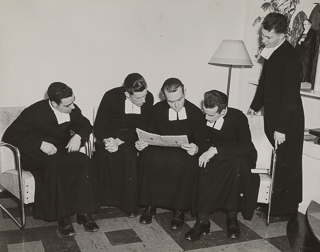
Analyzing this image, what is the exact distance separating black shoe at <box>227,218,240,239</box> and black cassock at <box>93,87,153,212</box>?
86 centimetres

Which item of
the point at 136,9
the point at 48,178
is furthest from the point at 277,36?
the point at 48,178

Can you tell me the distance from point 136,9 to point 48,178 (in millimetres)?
2259

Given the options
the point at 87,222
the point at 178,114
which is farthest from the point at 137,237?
the point at 178,114

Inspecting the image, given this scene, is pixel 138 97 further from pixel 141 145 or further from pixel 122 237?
pixel 122 237

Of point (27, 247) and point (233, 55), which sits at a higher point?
point (233, 55)

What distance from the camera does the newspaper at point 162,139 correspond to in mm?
3175

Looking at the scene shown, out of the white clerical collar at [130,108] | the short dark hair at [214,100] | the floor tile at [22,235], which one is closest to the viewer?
the floor tile at [22,235]

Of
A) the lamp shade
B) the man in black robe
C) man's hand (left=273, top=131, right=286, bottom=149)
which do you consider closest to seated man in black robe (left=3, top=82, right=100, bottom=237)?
man's hand (left=273, top=131, right=286, bottom=149)

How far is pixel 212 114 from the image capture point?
3.24 meters

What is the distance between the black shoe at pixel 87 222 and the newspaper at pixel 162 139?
84 centimetres

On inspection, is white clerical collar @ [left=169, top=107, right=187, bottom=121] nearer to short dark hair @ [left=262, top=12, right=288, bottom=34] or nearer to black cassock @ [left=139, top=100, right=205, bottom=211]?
black cassock @ [left=139, top=100, right=205, bottom=211]

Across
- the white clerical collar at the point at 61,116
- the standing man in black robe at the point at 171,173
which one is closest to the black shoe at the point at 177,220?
the standing man in black robe at the point at 171,173

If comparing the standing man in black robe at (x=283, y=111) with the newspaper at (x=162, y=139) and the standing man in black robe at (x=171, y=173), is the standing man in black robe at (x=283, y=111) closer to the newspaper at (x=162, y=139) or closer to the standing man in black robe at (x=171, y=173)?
the standing man in black robe at (x=171, y=173)

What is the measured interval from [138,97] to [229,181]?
1.13 metres
